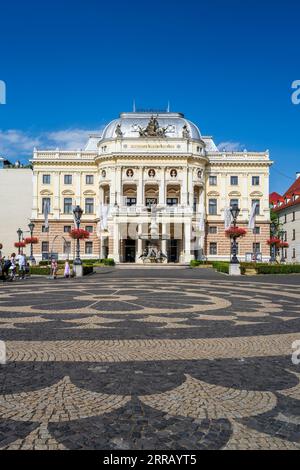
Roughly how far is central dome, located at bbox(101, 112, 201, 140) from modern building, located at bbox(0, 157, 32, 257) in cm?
1666

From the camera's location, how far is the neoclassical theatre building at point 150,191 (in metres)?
60.5

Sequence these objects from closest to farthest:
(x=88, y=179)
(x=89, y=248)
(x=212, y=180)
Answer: (x=89, y=248) < (x=88, y=179) < (x=212, y=180)

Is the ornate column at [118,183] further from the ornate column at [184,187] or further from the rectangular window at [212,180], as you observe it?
the rectangular window at [212,180]

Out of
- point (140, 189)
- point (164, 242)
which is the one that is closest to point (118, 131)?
point (140, 189)

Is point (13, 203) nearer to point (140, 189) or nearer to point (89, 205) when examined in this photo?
point (89, 205)

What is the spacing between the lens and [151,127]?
209 feet

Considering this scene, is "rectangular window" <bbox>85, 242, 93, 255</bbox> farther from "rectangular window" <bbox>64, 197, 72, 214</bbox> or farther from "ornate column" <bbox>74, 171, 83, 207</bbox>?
"ornate column" <bbox>74, 171, 83, 207</bbox>

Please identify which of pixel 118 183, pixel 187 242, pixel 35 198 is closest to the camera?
pixel 187 242

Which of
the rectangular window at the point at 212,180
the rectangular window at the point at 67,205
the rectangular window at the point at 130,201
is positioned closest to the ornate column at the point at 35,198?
the rectangular window at the point at 67,205

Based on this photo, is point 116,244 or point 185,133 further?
point 185,133

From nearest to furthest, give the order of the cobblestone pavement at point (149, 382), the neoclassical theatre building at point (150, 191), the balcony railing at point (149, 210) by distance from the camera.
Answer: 1. the cobblestone pavement at point (149, 382)
2. the balcony railing at point (149, 210)
3. the neoclassical theatre building at point (150, 191)

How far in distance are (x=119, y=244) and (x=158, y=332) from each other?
51259 millimetres

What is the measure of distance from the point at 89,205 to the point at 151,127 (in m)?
16.9

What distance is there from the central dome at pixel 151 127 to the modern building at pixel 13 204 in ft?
54.6
